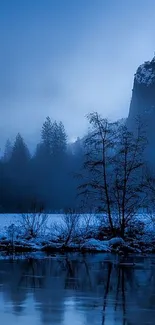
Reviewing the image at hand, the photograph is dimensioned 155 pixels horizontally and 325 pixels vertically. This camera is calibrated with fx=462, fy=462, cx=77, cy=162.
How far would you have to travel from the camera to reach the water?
966cm

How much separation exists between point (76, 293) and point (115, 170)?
59.8 feet

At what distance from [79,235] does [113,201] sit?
10.8 feet

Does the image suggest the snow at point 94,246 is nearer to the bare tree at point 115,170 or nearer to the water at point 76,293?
the bare tree at point 115,170

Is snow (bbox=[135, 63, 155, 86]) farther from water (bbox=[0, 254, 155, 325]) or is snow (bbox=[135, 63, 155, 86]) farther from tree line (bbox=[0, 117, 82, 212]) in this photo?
water (bbox=[0, 254, 155, 325])

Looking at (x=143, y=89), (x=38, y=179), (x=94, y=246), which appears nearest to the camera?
(x=94, y=246)

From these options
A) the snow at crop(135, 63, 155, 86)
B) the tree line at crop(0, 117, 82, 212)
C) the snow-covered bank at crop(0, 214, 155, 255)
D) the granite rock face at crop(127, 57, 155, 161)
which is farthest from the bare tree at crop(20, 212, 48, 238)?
the snow at crop(135, 63, 155, 86)

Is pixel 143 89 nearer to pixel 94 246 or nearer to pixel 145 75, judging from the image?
pixel 145 75

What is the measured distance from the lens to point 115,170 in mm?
30484

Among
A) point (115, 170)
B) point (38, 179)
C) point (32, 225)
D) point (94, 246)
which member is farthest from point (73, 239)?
point (38, 179)

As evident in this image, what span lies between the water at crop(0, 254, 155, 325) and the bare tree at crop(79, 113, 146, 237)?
31.4ft

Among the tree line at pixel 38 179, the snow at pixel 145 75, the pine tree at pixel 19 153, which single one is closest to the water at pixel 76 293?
the tree line at pixel 38 179

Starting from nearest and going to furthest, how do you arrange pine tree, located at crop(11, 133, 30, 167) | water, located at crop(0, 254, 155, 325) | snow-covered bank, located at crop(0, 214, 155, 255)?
1. water, located at crop(0, 254, 155, 325)
2. snow-covered bank, located at crop(0, 214, 155, 255)
3. pine tree, located at crop(11, 133, 30, 167)

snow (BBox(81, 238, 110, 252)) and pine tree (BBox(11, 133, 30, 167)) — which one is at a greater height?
pine tree (BBox(11, 133, 30, 167))

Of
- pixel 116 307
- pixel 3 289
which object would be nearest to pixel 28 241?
pixel 3 289
